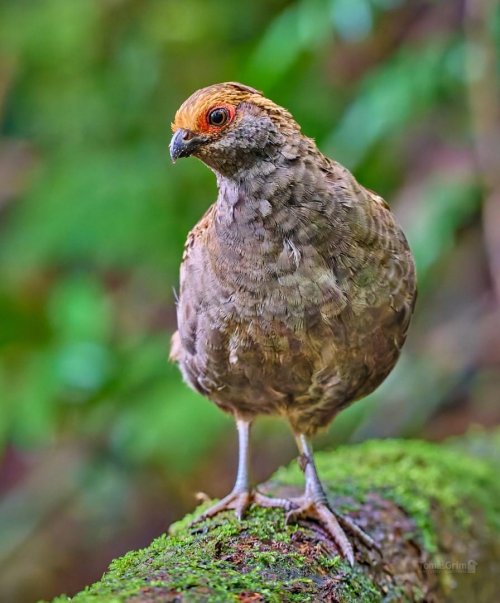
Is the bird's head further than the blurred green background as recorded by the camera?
No

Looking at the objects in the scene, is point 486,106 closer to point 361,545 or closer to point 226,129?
point 226,129

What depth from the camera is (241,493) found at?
324 centimetres

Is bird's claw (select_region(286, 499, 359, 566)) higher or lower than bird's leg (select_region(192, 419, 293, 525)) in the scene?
lower

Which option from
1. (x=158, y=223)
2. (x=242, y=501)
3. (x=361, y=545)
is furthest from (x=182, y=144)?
(x=158, y=223)

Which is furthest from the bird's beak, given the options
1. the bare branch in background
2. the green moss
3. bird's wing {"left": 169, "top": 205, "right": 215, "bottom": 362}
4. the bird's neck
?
the bare branch in background

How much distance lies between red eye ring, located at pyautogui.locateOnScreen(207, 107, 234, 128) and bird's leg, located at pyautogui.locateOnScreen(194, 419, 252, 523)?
1.24m

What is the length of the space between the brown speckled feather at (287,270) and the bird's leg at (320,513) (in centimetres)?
37

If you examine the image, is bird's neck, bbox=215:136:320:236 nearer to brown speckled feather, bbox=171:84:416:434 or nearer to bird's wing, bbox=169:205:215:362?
brown speckled feather, bbox=171:84:416:434

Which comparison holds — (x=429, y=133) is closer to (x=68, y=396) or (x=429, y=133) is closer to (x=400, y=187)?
(x=400, y=187)

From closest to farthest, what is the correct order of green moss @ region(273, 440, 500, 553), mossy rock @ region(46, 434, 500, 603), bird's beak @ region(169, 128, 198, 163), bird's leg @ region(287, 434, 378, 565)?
1. mossy rock @ region(46, 434, 500, 603)
2. bird's beak @ region(169, 128, 198, 163)
3. bird's leg @ region(287, 434, 378, 565)
4. green moss @ region(273, 440, 500, 553)

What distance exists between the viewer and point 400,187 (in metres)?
6.32

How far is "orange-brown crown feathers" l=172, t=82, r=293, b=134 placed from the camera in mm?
2758

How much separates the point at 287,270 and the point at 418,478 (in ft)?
4.35

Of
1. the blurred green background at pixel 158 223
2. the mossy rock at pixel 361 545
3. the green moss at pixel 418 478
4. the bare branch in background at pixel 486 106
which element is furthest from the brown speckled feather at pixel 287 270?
the bare branch in background at pixel 486 106
